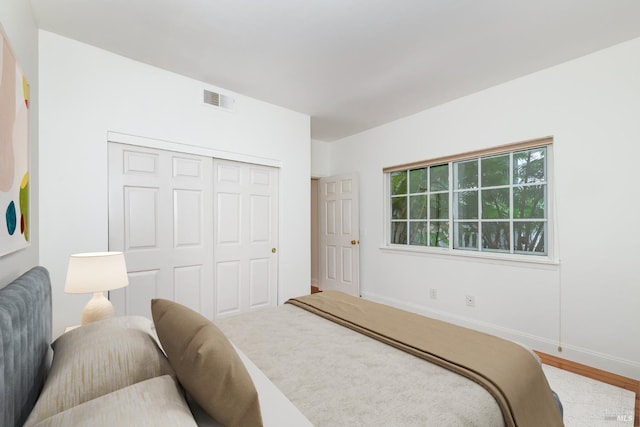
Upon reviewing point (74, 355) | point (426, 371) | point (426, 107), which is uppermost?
point (426, 107)

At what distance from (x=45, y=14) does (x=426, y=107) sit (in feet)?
12.0

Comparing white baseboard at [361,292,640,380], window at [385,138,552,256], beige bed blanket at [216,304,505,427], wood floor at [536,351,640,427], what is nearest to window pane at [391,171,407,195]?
window at [385,138,552,256]

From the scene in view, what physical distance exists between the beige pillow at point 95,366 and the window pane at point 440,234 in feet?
11.1

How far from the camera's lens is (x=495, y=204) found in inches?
127

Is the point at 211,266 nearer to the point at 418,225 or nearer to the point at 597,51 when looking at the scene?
the point at 418,225

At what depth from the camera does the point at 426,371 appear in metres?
1.25

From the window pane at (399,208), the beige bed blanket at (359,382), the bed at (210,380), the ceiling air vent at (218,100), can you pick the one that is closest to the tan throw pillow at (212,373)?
the bed at (210,380)

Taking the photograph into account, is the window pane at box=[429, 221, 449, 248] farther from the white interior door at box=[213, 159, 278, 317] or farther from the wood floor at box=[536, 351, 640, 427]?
the white interior door at box=[213, 159, 278, 317]

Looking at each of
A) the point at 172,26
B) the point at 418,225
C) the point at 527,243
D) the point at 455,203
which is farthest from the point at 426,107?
the point at 172,26

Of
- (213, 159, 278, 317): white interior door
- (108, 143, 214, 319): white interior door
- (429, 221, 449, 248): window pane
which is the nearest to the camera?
(108, 143, 214, 319): white interior door

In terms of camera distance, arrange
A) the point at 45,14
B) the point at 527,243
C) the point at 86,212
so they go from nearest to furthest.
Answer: the point at 45,14 → the point at 86,212 → the point at 527,243

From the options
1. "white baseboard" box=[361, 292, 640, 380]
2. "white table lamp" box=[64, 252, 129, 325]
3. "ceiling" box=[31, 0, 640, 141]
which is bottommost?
"white baseboard" box=[361, 292, 640, 380]

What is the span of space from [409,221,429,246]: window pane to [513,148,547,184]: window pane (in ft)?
3.87

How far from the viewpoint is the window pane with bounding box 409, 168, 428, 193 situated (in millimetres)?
3926
